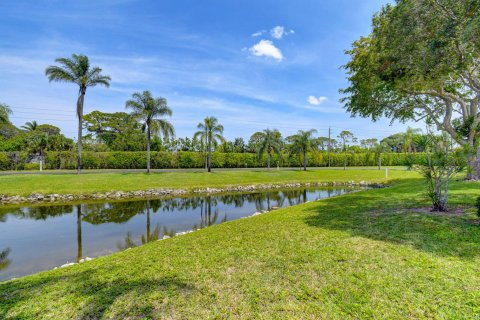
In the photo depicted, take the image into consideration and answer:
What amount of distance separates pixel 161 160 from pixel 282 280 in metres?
36.1

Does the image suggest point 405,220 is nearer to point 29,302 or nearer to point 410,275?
point 410,275

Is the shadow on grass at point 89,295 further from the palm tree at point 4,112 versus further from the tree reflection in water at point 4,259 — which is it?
the palm tree at point 4,112

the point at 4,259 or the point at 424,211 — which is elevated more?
the point at 424,211

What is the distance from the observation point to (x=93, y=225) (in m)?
9.95

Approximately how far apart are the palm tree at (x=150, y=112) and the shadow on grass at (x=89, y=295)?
22521 millimetres

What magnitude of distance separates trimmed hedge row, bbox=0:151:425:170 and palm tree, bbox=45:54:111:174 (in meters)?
12.8

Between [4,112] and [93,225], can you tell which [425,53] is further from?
[4,112]

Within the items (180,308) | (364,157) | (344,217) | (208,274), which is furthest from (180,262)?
(364,157)

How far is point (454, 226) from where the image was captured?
583cm

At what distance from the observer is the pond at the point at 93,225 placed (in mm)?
6805

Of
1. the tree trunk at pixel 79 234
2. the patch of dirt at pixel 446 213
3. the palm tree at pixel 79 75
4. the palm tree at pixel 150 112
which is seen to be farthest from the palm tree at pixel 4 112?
the patch of dirt at pixel 446 213

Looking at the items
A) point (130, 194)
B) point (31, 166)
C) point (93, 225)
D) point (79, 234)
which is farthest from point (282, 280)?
point (31, 166)

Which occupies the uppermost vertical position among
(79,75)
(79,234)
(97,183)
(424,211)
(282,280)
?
(79,75)

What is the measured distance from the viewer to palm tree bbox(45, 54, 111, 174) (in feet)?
73.2
